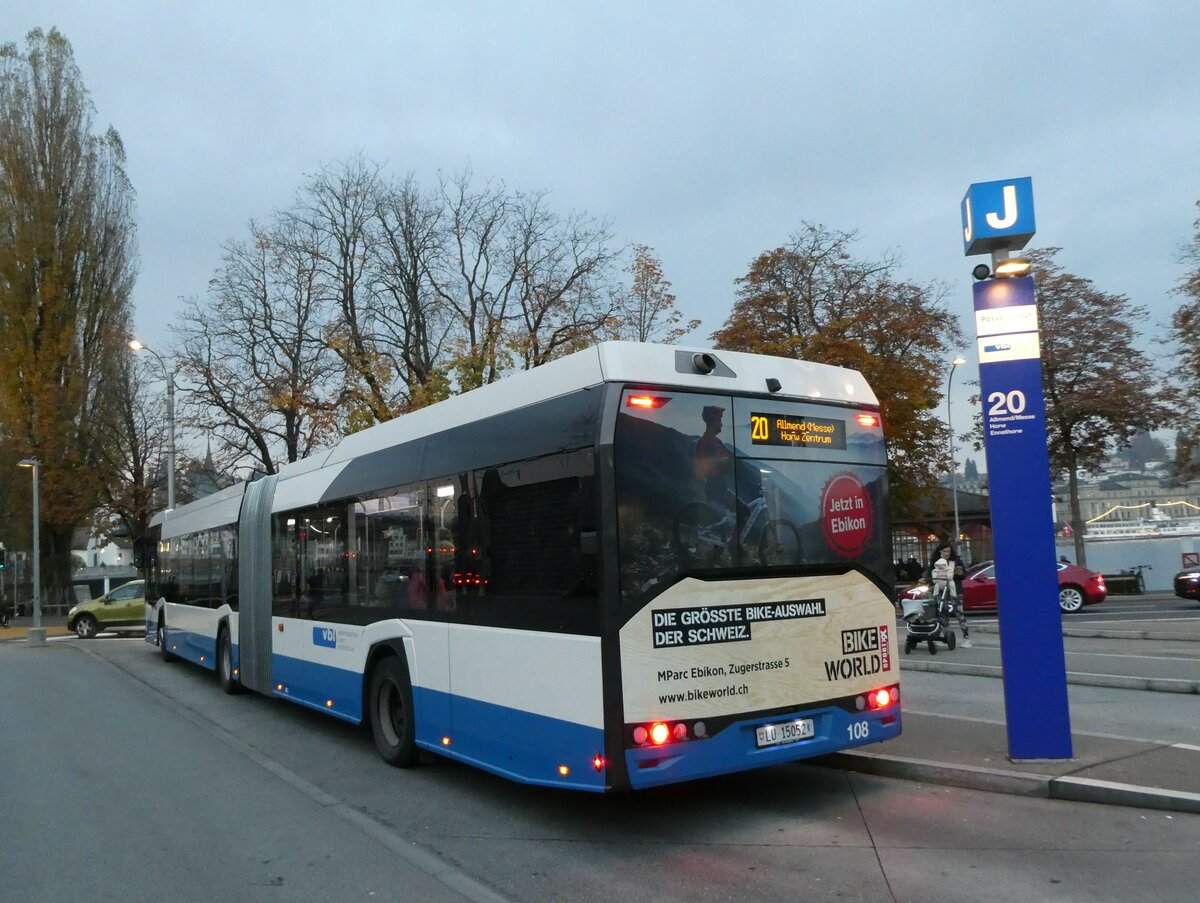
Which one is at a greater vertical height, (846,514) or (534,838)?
(846,514)

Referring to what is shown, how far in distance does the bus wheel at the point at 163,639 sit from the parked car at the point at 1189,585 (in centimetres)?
2370

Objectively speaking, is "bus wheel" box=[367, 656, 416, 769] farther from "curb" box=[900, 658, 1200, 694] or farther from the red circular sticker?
"curb" box=[900, 658, 1200, 694]

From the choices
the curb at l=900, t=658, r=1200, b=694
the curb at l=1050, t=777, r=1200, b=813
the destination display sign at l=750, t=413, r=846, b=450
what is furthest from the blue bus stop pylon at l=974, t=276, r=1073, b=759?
the curb at l=900, t=658, r=1200, b=694

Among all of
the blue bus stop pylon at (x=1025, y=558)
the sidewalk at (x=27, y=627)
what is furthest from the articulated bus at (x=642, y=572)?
the sidewalk at (x=27, y=627)

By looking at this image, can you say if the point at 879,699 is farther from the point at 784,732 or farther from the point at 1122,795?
the point at 1122,795

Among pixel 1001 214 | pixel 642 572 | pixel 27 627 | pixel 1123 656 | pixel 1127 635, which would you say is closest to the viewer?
pixel 642 572

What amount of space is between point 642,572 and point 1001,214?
A: 410 centimetres

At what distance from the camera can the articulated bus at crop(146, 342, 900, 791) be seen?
5.59 metres

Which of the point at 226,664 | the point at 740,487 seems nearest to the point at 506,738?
the point at 740,487

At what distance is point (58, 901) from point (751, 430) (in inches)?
191

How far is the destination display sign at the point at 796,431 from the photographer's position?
20.7 feet

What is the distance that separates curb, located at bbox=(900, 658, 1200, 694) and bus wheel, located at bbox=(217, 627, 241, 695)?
30.9ft

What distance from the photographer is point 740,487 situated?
6117mm

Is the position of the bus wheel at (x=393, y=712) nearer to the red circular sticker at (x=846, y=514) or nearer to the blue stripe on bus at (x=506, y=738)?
the blue stripe on bus at (x=506, y=738)
